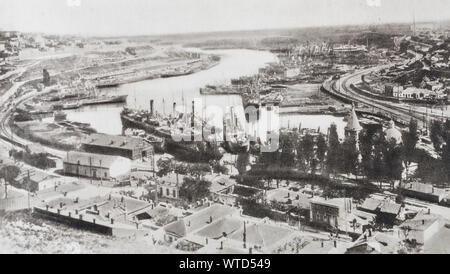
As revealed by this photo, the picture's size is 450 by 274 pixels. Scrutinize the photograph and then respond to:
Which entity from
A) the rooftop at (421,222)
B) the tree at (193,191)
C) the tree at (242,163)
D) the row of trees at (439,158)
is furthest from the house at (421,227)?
the tree at (193,191)

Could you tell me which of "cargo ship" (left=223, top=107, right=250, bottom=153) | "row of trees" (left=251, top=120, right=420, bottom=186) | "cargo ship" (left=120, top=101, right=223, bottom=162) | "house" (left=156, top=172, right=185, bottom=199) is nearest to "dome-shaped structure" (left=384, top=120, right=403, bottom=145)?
"row of trees" (left=251, top=120, right=420, bottom=186)

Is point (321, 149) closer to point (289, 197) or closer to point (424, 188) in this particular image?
point (289, 197)

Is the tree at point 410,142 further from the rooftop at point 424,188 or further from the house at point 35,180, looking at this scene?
the house at point 35,180

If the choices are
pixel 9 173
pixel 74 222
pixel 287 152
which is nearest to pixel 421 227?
pixel 287 152

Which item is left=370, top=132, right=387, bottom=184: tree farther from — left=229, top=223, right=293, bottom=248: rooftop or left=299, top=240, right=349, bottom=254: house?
left=229, top=223, right=293, bottom=248: rooftop

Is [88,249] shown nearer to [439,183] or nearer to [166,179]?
[166,179]

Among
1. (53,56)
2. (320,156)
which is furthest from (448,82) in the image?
(53,56)
